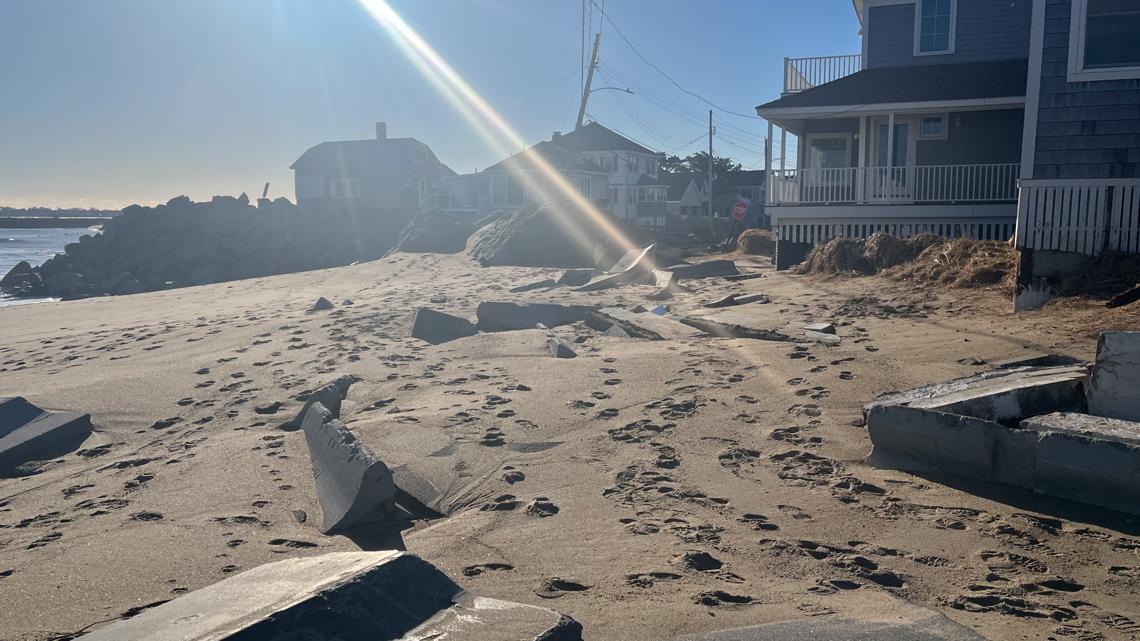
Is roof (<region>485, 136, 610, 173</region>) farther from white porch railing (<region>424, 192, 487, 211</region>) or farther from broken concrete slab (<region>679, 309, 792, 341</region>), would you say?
broken concrete slab (<region>679, 309, 792, 341</region>)

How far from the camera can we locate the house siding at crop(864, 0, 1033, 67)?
19016 mm

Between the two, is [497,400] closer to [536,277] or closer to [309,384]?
[309,384]

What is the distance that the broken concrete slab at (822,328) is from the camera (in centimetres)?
843

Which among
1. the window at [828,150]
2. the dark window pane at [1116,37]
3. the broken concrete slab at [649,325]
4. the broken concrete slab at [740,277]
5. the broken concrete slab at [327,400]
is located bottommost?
the broken concrete slab at [327,400]

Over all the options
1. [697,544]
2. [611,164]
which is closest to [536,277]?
[697,544]

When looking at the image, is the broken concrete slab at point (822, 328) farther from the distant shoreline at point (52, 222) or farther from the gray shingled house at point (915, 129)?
the distant shoreline at point (52, 222)

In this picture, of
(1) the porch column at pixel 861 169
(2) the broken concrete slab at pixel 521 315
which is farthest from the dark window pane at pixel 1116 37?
(1) the porch column at pixel 861 169

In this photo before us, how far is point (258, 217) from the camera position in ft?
148

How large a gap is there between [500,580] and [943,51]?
20.1m

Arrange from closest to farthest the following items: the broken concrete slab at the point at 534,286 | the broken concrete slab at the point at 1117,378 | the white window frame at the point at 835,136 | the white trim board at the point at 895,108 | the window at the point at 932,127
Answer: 1. the broken concrete slab at the point at 1117,378
2. the broken concrete slab at the point at 534,286
3. the white trim board at the point at 895,108
4. the window at the point at 932,127
5. the white window frame at the point at 835,136

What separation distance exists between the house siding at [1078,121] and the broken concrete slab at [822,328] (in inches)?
164

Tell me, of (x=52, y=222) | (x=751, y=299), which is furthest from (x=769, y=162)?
(x=52, y=222)

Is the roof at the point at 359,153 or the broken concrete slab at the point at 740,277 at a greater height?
the roof at the point at 359,153

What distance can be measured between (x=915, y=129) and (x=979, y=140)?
54.2 inches
